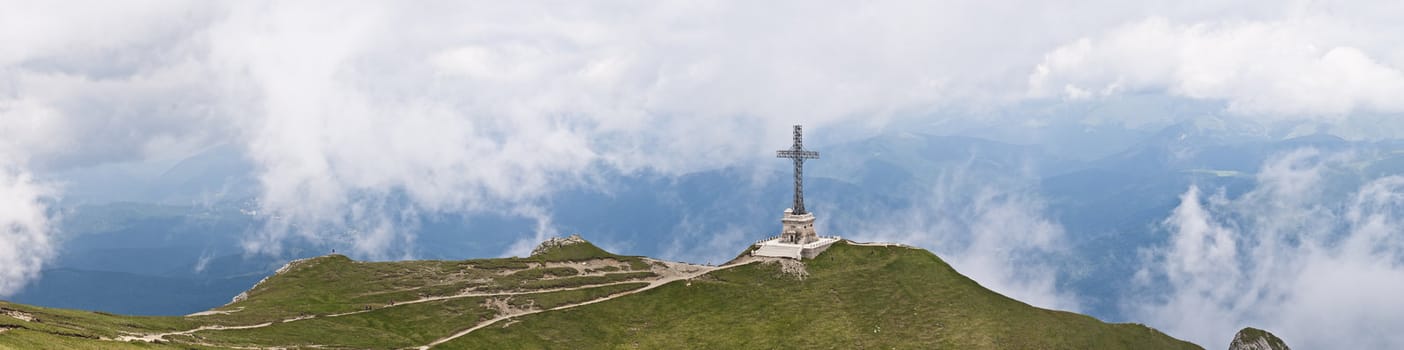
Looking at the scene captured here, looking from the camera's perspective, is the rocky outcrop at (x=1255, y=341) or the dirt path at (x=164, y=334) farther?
the rocky outcrop at (x=1255, y=341)

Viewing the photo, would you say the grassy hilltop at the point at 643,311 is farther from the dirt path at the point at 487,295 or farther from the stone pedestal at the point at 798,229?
the stone pedestal at the point at 798,229

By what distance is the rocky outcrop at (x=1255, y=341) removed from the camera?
413ft

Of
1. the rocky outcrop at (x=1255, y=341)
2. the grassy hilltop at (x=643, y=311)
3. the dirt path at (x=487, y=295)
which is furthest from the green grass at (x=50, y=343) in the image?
the rocky outcrop at (x=1255, y=341)

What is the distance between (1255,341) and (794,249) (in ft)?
225

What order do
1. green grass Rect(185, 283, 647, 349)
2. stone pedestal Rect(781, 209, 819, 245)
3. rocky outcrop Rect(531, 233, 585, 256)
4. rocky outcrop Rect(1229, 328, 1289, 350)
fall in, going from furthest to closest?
rocky outcrop Rect(531, 233, 585, 256), stone pedestal Rect(781, 209, 819, 245), rocky outcrop Rect(1229, 328, 1289, 350), green grass Rect(185, 283, 647, 349)

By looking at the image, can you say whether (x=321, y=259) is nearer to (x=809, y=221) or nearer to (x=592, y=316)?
(x=592, y=316)

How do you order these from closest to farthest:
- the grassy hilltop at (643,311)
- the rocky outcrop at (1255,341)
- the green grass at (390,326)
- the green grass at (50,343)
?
the green grass at (50,343) → the green grass at (390,326) → the grassy hilltop at (643,311) → the rocky outcrop at (1255,341)

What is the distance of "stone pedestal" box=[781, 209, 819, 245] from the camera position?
157 m

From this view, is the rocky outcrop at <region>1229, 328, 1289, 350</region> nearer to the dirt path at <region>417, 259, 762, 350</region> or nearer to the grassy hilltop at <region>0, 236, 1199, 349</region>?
the grassy hilltop at <region>0, 236, 1199, 349</region>

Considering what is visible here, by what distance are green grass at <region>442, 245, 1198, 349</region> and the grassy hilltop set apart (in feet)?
0.89

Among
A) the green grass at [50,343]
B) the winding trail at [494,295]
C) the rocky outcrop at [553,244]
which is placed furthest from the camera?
the rocky outcrop at [553,244]

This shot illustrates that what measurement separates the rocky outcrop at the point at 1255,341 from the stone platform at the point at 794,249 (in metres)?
61.8

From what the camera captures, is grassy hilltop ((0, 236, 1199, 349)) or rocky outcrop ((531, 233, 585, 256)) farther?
rocky outcrop ((531, 233, 585, 256))

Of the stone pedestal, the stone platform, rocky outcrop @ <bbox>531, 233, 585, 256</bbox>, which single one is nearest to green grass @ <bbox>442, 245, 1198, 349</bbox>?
the stone platform
